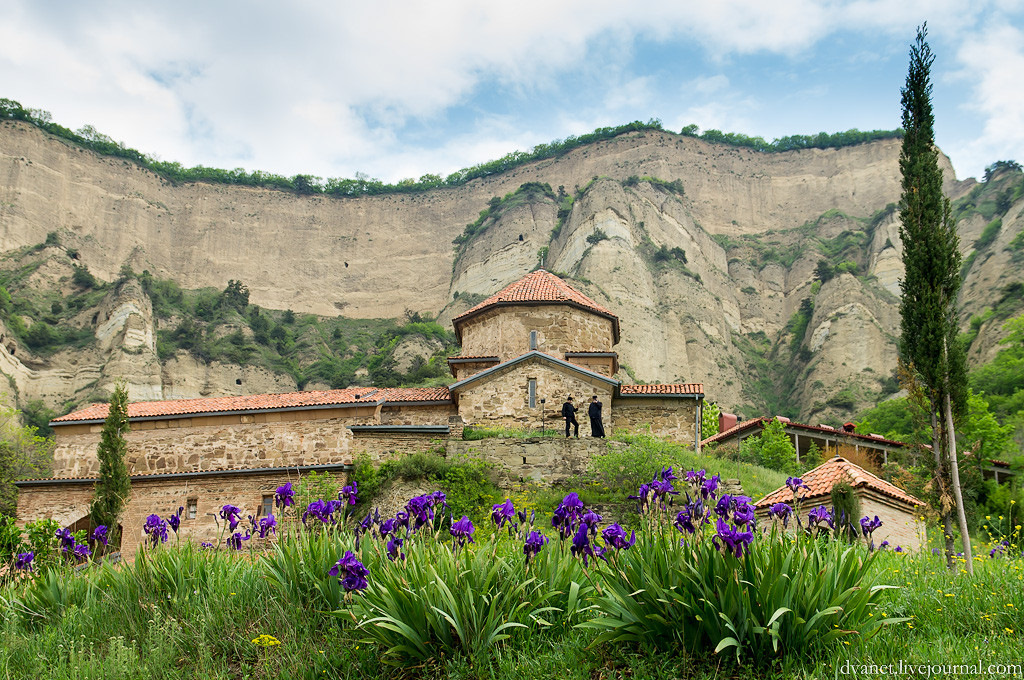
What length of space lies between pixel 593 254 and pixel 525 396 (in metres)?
39.8

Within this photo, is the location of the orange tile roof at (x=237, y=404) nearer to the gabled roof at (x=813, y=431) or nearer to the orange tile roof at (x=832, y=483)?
the gabled roof at (x=813, y=431)

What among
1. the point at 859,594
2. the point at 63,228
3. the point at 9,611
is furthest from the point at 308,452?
the point at 63,228

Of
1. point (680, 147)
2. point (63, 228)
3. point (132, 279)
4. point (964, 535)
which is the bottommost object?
point (964, 535)

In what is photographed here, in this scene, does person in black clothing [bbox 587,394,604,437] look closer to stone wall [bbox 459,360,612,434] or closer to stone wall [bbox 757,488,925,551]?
stone wall [bbox 459,360,612,434]

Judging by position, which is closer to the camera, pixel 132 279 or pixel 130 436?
pixel 130 436

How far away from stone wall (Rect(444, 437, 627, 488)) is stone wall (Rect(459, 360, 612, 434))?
2.96 metres

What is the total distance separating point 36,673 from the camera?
6.61 meters

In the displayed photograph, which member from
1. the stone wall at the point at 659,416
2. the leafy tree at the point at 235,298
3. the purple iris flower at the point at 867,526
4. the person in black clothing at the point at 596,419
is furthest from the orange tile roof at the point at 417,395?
the leafy tree at the point at 235,298

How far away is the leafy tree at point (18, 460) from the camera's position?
22656 millimetres

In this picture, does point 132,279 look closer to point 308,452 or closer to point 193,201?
point 193,201

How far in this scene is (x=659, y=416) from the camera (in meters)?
23.5

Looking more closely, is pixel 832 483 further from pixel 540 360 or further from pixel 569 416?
pixel 540 360

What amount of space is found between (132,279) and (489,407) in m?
44.9

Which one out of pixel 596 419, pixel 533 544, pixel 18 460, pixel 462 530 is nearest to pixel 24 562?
pixel 462 530
